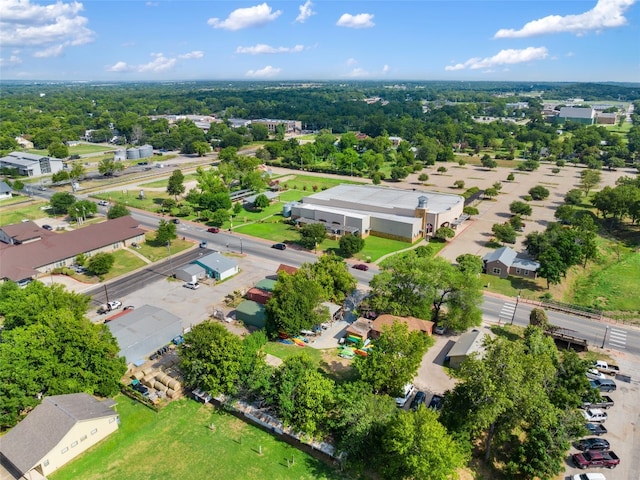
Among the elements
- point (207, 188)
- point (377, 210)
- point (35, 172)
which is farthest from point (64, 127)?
point (377, 210)

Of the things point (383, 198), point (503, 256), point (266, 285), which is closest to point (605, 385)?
point (503, 256)

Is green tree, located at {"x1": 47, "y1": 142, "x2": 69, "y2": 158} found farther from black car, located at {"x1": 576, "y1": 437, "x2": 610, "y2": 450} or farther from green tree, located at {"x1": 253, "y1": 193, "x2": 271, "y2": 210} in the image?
black car, located at {"x1": 576, "y1": 437, "x2": 610, "y2": 450}

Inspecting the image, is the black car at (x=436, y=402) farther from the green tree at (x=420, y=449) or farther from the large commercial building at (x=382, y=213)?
the large commercial building at (x=382, y=213)

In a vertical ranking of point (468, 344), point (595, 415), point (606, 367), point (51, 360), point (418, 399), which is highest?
point (51, 360)

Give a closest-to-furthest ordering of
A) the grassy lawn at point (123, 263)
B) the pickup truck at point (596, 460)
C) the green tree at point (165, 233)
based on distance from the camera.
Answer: the pickup truck at point (596, 460), the grassy lawn at point (123, 263), the green tree at point (165, 233)

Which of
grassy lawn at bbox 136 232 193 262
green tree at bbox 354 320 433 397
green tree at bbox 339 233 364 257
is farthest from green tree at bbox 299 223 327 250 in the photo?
green tree at bbox 354 320 433 397

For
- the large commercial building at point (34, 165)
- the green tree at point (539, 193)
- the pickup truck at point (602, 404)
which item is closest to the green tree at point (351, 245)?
the pickup truck at point (602, 404)

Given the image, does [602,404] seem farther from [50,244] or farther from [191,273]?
[50,244]

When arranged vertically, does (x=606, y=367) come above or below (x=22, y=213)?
below
